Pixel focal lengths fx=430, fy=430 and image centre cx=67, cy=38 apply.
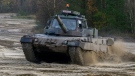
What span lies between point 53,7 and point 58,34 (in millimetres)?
24676

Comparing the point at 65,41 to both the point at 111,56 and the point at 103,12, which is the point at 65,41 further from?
the point at 103,12

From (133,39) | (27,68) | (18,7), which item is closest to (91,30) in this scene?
(27,68)

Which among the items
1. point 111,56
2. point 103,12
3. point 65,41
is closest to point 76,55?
point 65,41

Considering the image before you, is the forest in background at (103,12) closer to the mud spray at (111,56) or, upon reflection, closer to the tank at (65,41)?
the mud spray at (111,56)

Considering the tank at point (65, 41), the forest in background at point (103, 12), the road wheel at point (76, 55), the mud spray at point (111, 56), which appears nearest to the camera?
the road wheel at point (76, 55)

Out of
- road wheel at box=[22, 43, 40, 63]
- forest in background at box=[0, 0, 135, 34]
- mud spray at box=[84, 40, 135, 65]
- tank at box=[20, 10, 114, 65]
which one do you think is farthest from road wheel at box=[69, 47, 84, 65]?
forest in background at box=[0, 0, 135, 34]

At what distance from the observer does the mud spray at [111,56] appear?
52.7ft

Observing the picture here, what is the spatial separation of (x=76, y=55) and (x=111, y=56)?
13.2 feet

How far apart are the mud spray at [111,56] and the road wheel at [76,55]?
1.60 feet

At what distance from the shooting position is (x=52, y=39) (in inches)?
604

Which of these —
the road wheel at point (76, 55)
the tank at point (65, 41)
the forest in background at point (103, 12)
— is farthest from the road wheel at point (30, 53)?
the forest in background at point (103, 12)

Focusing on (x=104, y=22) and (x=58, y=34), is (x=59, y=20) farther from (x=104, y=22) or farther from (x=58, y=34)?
(x=104, y=22)

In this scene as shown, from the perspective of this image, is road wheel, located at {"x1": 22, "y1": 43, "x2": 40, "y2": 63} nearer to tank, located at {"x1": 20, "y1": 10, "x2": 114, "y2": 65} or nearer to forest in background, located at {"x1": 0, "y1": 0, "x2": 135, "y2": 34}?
tank, located at {"x1": 20, "y1": 10, "x2": 114, "y2": 65}

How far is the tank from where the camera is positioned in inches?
591
